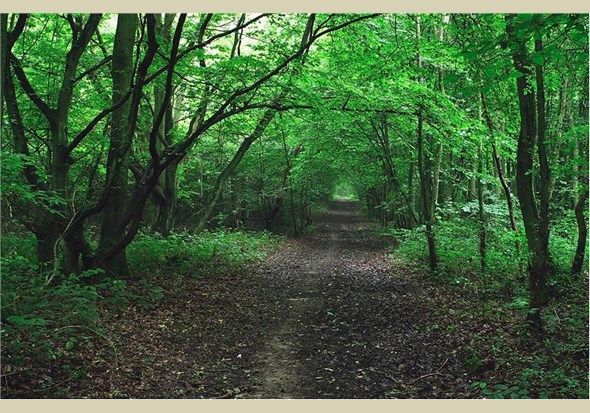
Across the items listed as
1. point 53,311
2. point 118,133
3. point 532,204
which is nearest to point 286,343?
point 53,311

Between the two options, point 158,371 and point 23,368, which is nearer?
point 23,368

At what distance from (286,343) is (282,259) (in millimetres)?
10258

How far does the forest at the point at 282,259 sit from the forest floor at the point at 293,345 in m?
0.04

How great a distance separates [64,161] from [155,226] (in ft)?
19.5

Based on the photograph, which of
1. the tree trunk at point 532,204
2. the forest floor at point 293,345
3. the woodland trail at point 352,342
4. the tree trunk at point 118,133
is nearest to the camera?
the forest floor at point 293,345

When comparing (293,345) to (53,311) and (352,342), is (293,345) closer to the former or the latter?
(352,342)

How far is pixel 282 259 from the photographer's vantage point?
17891mm

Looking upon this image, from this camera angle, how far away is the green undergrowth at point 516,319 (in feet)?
17.9

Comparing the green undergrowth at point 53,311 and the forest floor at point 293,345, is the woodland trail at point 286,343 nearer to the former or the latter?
the forest floor at point 293,345

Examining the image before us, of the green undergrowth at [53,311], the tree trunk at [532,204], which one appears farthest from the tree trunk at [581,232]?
the green undergrowth at [53,311]

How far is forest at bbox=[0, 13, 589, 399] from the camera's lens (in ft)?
19.2

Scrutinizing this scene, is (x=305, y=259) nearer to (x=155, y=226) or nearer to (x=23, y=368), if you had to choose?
(x=155, y=226)

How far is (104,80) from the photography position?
1216 cm

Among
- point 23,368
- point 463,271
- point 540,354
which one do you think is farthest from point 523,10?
point 463,271
